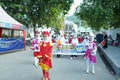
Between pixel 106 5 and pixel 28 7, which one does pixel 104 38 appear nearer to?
pixel 106 5

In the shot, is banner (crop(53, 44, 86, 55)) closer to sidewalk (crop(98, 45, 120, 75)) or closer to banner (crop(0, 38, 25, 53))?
sidewalk (crop(98, 45, 120, 75))

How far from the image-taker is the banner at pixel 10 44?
2475 cm

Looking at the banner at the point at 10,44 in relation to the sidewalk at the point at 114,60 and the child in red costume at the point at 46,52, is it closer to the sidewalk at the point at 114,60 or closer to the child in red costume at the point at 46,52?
the sidewalk at the point at 114,60

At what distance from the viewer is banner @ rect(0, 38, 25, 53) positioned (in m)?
24.7

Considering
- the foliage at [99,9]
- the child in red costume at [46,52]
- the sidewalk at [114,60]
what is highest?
the foliage at [99,9]

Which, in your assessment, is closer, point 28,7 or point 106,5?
point 106,5

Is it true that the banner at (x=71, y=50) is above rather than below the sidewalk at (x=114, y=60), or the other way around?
above

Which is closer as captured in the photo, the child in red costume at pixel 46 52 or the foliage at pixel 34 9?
the child in red costume at pixel 46 52

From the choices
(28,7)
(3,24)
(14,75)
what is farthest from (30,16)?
(14,75)

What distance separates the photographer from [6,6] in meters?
41.6

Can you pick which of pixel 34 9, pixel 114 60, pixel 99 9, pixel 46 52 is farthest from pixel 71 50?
pixel 34 9

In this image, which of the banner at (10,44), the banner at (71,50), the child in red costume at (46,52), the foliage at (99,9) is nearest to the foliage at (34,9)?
the foliage at (99,9)

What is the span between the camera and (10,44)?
1048 inches

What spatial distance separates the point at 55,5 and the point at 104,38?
50.6 feet
